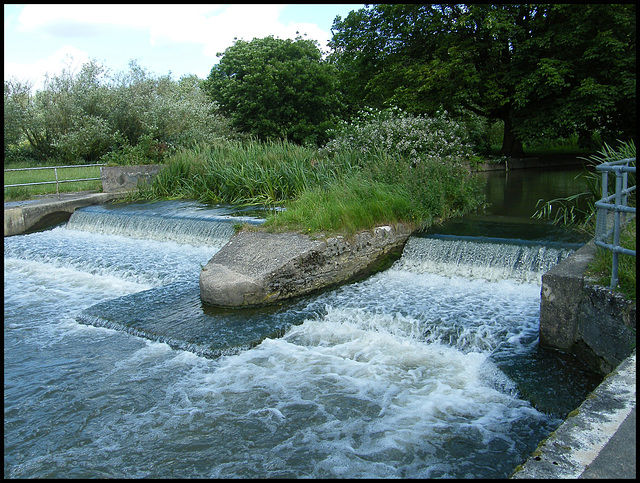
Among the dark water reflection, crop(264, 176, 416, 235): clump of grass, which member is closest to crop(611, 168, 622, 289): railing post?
the dark water reflection

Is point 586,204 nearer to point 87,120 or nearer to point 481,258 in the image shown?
point 481,258

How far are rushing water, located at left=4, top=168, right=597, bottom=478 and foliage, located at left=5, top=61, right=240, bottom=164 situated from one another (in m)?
13.4

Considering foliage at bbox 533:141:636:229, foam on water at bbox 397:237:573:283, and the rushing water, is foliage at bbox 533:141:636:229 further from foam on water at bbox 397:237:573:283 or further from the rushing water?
the rushing water

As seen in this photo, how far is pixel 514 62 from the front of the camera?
1942 cm

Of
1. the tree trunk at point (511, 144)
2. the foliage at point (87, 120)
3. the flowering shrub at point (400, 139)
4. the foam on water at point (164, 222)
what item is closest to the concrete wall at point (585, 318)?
the foam on water at point (164, 222)

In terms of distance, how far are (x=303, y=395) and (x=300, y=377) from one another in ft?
1.06

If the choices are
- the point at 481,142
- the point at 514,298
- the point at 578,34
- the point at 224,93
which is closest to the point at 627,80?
the point at 578,34

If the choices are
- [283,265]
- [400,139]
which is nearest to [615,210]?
[283,265]

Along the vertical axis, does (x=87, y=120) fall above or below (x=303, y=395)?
above

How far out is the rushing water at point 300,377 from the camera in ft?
12.1

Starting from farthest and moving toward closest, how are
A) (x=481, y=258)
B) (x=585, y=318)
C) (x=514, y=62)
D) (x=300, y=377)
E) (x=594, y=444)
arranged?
(x=514, y=62)
(x=481, y=258)
(x=300, y=377)
(x=585, y=318)
(x=594, y=444)

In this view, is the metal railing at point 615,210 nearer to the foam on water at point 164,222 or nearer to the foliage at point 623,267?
the foliage at point 623,267

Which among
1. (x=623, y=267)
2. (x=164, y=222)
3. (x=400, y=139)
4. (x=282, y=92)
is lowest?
(x=164, y=222)

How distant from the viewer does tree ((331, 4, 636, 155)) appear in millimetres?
17297
